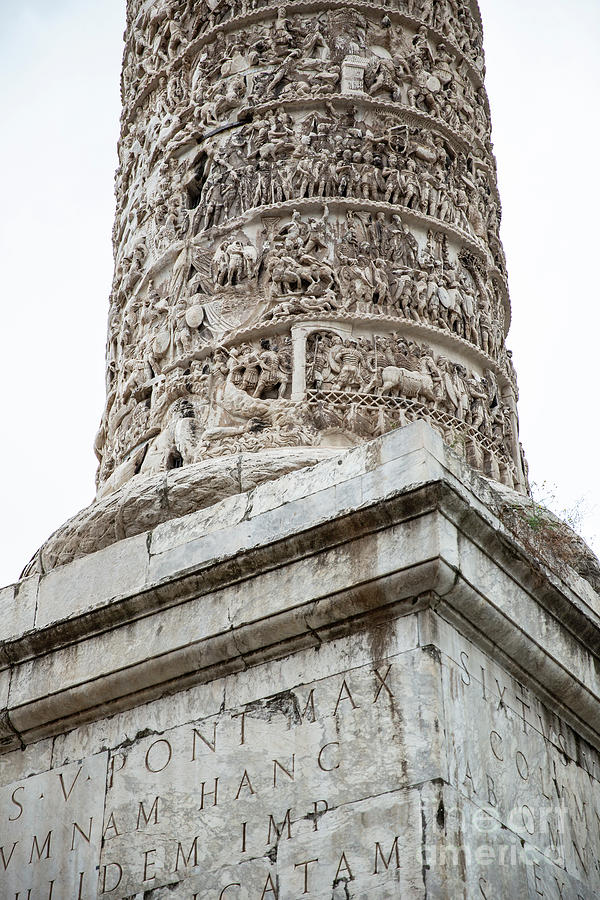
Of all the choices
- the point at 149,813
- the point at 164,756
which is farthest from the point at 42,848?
the point at 164,756

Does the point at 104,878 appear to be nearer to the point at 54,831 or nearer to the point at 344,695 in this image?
the point at 54,831

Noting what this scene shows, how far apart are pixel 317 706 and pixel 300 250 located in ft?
11.2

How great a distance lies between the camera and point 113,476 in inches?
301

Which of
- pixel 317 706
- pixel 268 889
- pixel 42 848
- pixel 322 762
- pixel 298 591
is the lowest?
pixel 268 889

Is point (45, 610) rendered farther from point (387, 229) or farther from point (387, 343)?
point (387, 229)

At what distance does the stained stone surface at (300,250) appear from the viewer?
726 cm

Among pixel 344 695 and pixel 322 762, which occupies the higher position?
pixel 344 695

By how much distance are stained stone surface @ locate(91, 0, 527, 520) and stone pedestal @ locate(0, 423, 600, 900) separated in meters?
0.92

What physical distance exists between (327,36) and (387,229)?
5.01 feet

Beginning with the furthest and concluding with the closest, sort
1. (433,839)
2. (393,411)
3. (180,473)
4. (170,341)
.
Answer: (170,341), (393,411), (180,473), (433,839)

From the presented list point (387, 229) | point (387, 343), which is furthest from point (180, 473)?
point (387, 229)

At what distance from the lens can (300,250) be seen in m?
7.67

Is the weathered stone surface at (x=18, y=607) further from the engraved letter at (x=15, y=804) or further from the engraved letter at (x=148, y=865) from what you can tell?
the engraved letter at (x=148, y=865)

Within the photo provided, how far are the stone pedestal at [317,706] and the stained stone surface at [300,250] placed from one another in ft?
3.01
